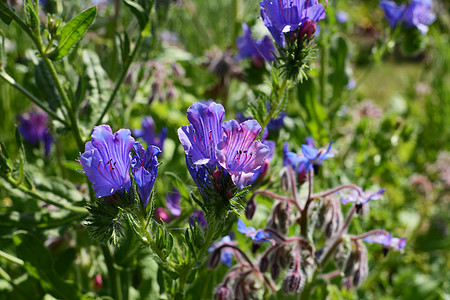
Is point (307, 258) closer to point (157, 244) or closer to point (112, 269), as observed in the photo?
point (157, 244)

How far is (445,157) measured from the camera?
3.42 metres

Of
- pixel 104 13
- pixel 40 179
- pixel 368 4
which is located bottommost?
pixel 40 179

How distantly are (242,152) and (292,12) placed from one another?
0.39 m

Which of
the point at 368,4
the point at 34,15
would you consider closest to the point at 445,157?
the point at 34,15

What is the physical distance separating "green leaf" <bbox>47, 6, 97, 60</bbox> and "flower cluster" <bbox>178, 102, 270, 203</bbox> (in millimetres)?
521

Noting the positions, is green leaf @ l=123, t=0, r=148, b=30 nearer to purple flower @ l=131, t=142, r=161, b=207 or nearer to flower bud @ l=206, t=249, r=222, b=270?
purple flower @ l=131, t=142, r=161, b=207

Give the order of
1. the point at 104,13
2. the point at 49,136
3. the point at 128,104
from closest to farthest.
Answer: the point at 128,104, the point at 49,136, the point at 104,13

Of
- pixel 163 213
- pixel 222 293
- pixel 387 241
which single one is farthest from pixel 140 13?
pixel 387 241

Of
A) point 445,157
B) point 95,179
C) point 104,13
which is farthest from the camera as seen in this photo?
point 445,157

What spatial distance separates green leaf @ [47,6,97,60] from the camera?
1339mm

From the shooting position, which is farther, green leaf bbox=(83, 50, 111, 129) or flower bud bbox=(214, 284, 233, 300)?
green leaf bbox=(83, 50, 111, 129)

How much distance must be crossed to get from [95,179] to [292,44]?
0.58 metres

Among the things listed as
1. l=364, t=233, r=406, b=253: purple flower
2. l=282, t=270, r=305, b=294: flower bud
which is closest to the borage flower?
l=364, t=233, r=406, b=253: purple flower

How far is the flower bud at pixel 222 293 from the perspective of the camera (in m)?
1.49
